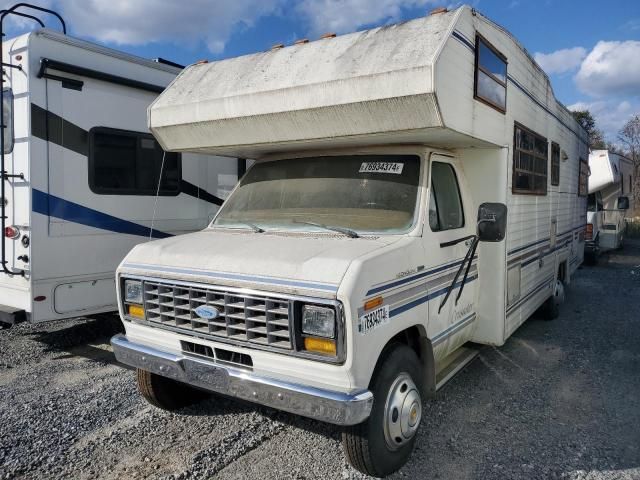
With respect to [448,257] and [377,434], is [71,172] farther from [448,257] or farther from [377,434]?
[377,434]

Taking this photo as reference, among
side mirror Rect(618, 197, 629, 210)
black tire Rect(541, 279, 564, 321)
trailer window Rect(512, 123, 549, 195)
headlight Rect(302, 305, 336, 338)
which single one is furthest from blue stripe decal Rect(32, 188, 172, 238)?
side mirror Rect(618, 197, 629, 210)

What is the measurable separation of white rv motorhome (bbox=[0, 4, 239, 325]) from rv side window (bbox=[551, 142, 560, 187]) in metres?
4.62

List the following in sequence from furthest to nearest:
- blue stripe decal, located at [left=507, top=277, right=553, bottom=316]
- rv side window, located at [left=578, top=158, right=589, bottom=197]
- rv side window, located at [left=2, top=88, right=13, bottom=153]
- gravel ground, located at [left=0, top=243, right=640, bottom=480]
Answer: rv side window, located at [left=578, top=158, right=589, bottom=197] < rv side window, located at [left=2, top=88, right=13, bottom=153] < blue stripe decal, located at [left=507, top=277, right=553, bottom=316] < gravel ground, located at [left=0, top=243, right=640, bottom=480]

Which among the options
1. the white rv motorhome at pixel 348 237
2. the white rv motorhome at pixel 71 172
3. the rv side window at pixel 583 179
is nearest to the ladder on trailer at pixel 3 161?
the white rv motorhome at pixel 71 172

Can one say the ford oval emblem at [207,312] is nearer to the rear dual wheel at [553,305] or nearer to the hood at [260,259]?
the hood at [260,259]

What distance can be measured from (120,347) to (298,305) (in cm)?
154

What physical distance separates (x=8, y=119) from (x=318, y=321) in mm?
4189

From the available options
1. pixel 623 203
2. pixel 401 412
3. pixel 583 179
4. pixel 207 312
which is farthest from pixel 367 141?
pixel 623 203

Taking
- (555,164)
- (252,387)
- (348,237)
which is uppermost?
(555,164)


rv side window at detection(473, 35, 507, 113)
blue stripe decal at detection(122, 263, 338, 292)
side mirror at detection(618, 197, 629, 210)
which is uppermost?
rv side window at detection(473, 35, 507, 113)

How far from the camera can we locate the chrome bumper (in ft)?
9.35

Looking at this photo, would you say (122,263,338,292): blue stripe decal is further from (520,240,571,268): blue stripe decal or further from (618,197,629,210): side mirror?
(618,197,629,210): side mirror

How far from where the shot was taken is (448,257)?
399cm

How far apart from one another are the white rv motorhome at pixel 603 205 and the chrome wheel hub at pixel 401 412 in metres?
11.0
